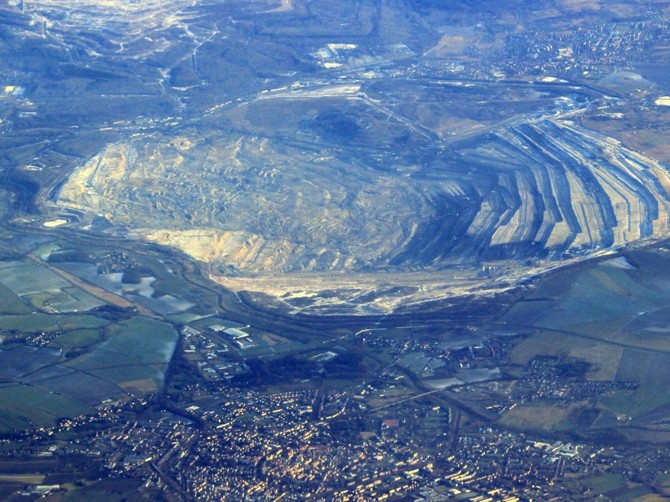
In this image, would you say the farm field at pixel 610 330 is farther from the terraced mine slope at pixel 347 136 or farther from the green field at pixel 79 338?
the green field at pixel 79 338

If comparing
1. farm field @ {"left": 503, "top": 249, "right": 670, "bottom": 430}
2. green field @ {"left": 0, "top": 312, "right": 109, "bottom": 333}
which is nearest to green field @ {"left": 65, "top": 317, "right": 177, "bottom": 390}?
green field @ {"left": 0, "top": 312, "right": 109, "bottom": 333}

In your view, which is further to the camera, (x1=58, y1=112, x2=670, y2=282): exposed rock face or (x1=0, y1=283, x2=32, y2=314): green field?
(x1=58, y1=112, x2=670, y2=282): exposed rock face

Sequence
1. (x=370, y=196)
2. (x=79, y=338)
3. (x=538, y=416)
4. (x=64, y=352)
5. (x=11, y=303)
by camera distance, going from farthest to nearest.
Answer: (x=370, y=196) → (x=11, y=303) → (x=79, y=338) → (x=64, y=352) → (x=538, y=416)

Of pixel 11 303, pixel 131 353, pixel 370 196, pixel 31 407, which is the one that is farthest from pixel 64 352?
pixel 370 196

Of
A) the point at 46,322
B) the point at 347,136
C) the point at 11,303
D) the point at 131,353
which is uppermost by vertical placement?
the point at 347,136

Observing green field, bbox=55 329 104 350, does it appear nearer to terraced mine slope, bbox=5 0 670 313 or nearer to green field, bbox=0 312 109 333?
green field, bbox=0 312 109 333

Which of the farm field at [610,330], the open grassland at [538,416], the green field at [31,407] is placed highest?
the farm field at [610,330]

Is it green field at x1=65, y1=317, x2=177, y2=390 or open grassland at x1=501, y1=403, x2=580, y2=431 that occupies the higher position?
open grassland at x1=501, y1=403, x2=580, y2=431

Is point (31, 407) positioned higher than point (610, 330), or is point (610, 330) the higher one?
point (610, 330)

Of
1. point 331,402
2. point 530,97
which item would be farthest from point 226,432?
A: point 530,97

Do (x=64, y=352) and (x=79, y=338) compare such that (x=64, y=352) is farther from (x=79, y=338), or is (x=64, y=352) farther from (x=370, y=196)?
(x=370, y=196)

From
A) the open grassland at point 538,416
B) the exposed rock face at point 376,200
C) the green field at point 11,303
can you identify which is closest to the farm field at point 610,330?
the open grassland at point 538,416
